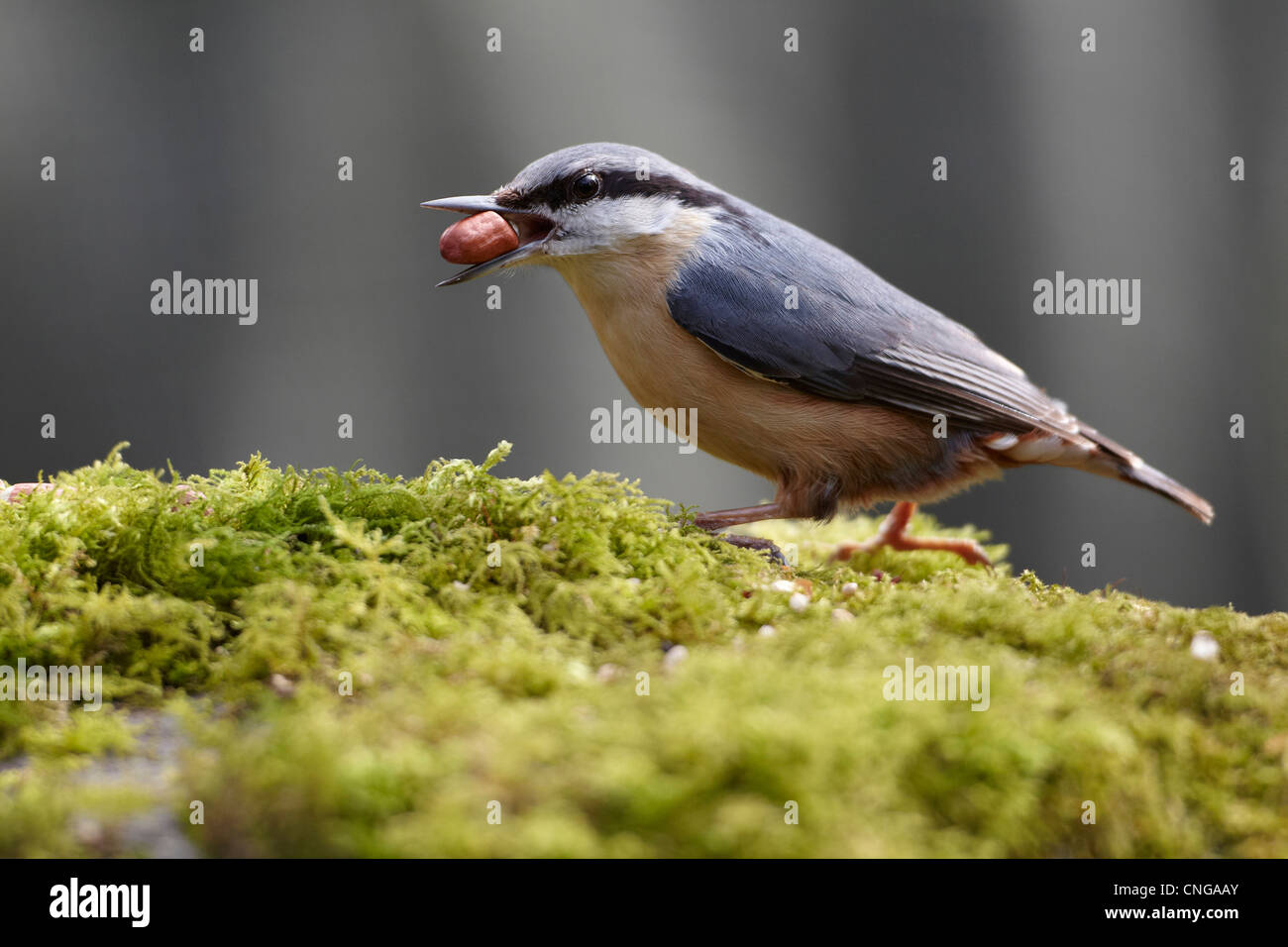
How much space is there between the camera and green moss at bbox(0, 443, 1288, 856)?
3.10 ft

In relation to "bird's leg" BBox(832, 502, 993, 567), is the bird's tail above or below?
above

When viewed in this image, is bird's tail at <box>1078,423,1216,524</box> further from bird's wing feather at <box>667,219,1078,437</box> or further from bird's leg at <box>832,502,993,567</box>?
bird's leg at <box>832,502,993,567</box>

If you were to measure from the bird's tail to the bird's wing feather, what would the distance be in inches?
5.4

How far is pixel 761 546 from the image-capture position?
220cm

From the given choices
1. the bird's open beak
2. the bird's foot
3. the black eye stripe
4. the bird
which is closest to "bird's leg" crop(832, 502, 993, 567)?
the bird

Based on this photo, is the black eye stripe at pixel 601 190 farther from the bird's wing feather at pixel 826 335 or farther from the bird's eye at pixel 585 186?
the bird's wing feather at pixel 826 335

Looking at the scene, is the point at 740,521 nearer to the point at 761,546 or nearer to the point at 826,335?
the point at 761,546

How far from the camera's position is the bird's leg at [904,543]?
2.71 meters

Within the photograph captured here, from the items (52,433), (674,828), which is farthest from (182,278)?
(674,828)

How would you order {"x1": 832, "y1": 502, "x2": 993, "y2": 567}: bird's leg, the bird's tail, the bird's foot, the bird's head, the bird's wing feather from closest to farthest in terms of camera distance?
the bird's foot → the bird's wing feather → the bird's head → the bird's tail → {"x1": 832, "y1": 502, "x2": 993, "y2": 567}: bird's leg

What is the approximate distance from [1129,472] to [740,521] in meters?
1.15

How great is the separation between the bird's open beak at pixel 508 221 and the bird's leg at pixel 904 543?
120 cm

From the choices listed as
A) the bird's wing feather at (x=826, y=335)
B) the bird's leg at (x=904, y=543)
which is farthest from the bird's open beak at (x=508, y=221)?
the bird's leg at (x=904, y=543)
